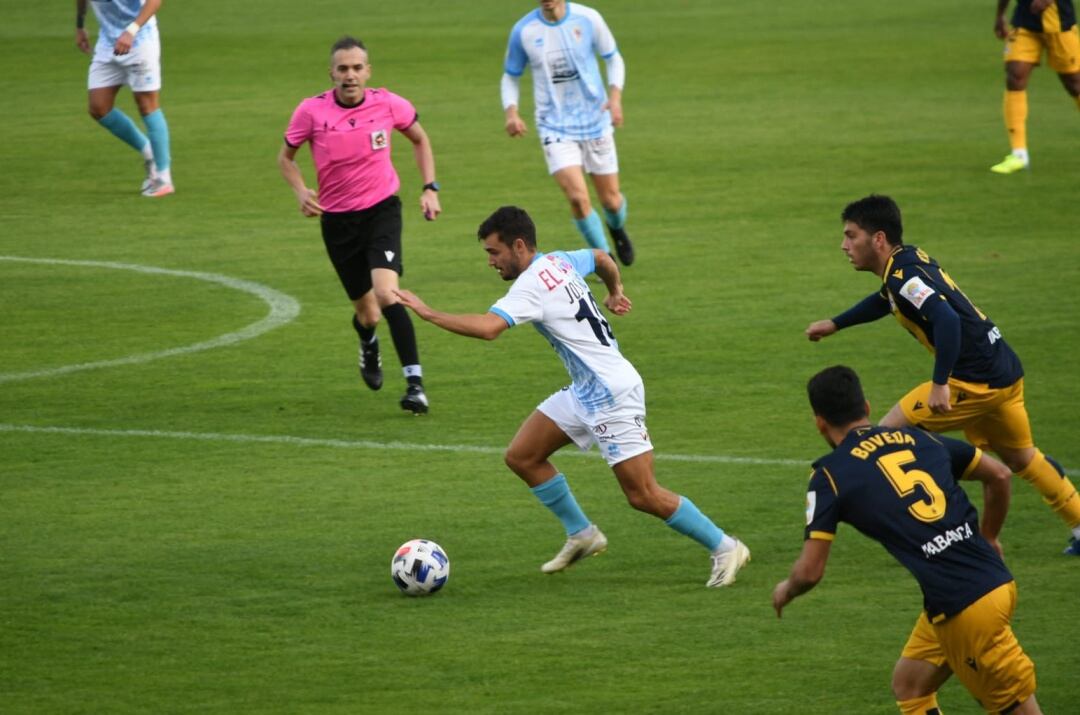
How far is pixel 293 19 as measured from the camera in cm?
3478

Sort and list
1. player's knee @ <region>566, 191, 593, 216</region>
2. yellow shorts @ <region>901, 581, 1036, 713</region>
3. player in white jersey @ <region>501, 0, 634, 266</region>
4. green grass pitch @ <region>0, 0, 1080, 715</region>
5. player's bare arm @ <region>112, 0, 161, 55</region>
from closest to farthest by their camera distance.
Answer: yellow shorts @ <region>901, 581, 1036, 713</region>
green grass pitch @ <region>0, 0, 1080, 715</region>
player's knee @ <region>566, 191, 593, 216</region>
player in white jersey @ <region>501, 0, 634, 266</region>
player's bare arm @ <region>112, 0, 161, 55</region>

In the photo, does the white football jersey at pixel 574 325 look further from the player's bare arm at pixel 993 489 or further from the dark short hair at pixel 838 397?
the dark short hair at pixel 838 397

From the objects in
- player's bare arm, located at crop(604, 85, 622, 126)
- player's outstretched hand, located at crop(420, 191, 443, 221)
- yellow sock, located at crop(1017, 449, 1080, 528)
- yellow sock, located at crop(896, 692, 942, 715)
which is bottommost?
player's bare arm, located at crop(604, 85, 622, 126)

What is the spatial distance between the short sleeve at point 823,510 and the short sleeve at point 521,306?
2.29 meters

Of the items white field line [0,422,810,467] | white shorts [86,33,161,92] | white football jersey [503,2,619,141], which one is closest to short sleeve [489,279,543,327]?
white field line [0,422,810,467]

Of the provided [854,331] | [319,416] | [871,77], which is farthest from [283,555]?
[871,77]

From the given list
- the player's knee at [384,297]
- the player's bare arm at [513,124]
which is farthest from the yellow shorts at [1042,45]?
the player's knee at [384,297]

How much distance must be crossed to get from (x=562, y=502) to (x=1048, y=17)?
477 inches

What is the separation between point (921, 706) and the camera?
622cm

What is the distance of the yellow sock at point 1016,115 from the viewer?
745 inches

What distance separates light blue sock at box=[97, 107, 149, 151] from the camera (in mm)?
18594

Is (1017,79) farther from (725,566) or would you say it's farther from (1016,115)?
(725,566)

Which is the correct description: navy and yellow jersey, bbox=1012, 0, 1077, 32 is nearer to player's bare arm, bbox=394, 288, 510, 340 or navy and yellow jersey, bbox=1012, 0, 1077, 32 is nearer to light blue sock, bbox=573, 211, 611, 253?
light blue sock, bbox=573, 211, 611, 253

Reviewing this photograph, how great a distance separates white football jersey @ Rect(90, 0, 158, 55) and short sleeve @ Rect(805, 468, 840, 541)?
13684mm
